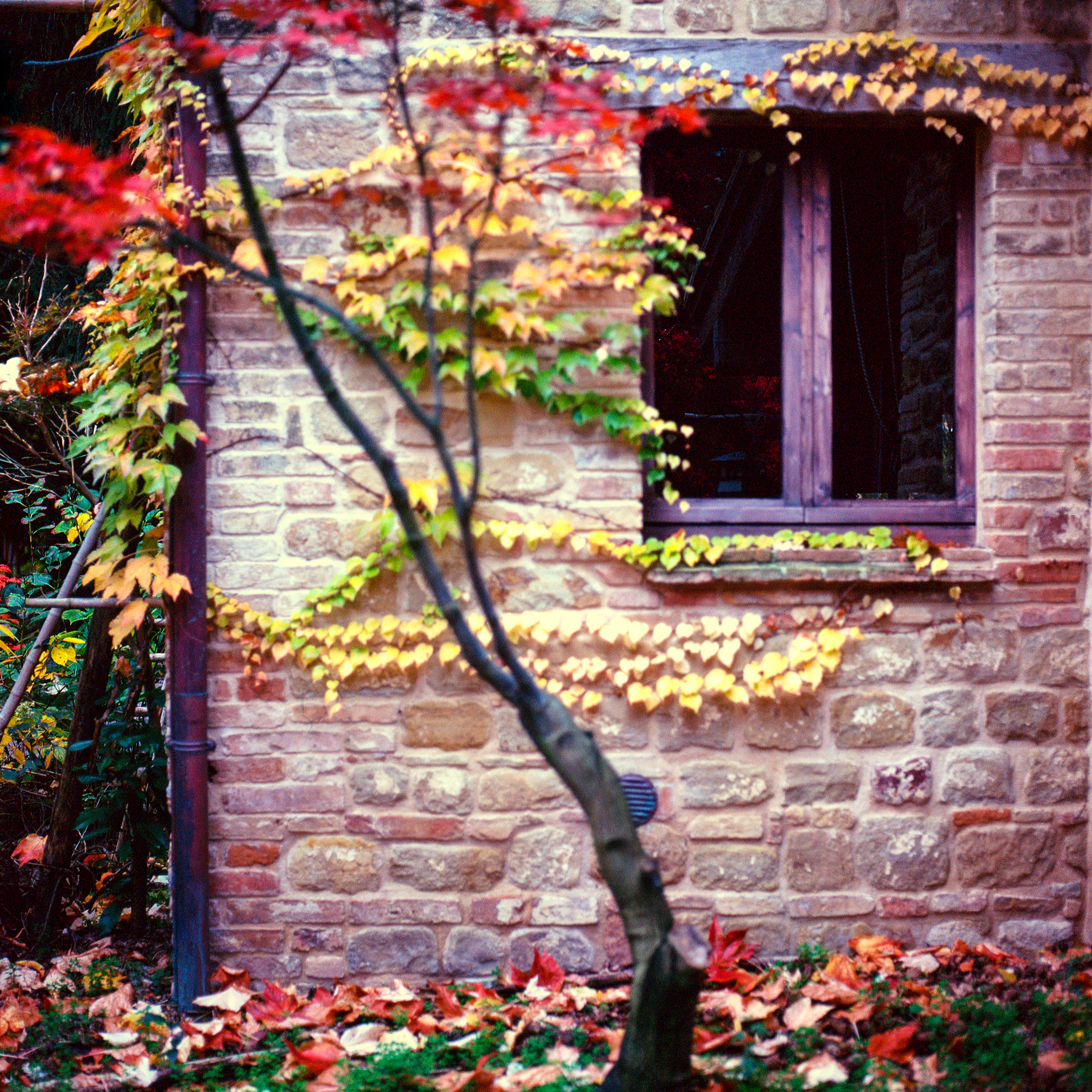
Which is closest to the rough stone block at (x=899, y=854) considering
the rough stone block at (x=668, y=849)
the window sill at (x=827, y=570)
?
the rough stone block at (x=668, y=849)

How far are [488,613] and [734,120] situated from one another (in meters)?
2.17

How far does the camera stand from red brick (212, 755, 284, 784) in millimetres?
A: 3004

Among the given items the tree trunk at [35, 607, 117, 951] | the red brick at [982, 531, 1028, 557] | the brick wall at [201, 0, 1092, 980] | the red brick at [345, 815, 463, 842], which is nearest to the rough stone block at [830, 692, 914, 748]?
the brick wall at [201, 0, 1092, 980]

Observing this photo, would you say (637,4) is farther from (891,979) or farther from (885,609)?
(891,979)

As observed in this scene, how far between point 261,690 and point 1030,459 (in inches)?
110

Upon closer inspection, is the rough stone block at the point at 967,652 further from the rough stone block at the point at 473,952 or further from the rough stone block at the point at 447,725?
the rough stone block at the point at 473,952

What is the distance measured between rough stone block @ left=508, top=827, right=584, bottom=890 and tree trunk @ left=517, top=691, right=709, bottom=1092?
0.98 m

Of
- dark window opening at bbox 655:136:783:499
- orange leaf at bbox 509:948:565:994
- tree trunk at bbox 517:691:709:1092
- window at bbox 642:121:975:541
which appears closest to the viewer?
tree trunk at bbox 517:691:709:1092

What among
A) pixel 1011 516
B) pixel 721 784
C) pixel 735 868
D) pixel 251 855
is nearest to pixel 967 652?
pixel 1011 516

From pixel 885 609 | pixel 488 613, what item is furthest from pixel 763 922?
pixel 488 613

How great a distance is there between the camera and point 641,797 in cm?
296

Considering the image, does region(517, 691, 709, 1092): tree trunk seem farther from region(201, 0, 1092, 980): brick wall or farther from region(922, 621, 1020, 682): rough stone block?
region(922, 621, 1020, 682): rough stone block

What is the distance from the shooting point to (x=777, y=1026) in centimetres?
255

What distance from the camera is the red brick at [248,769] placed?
9.86ft
